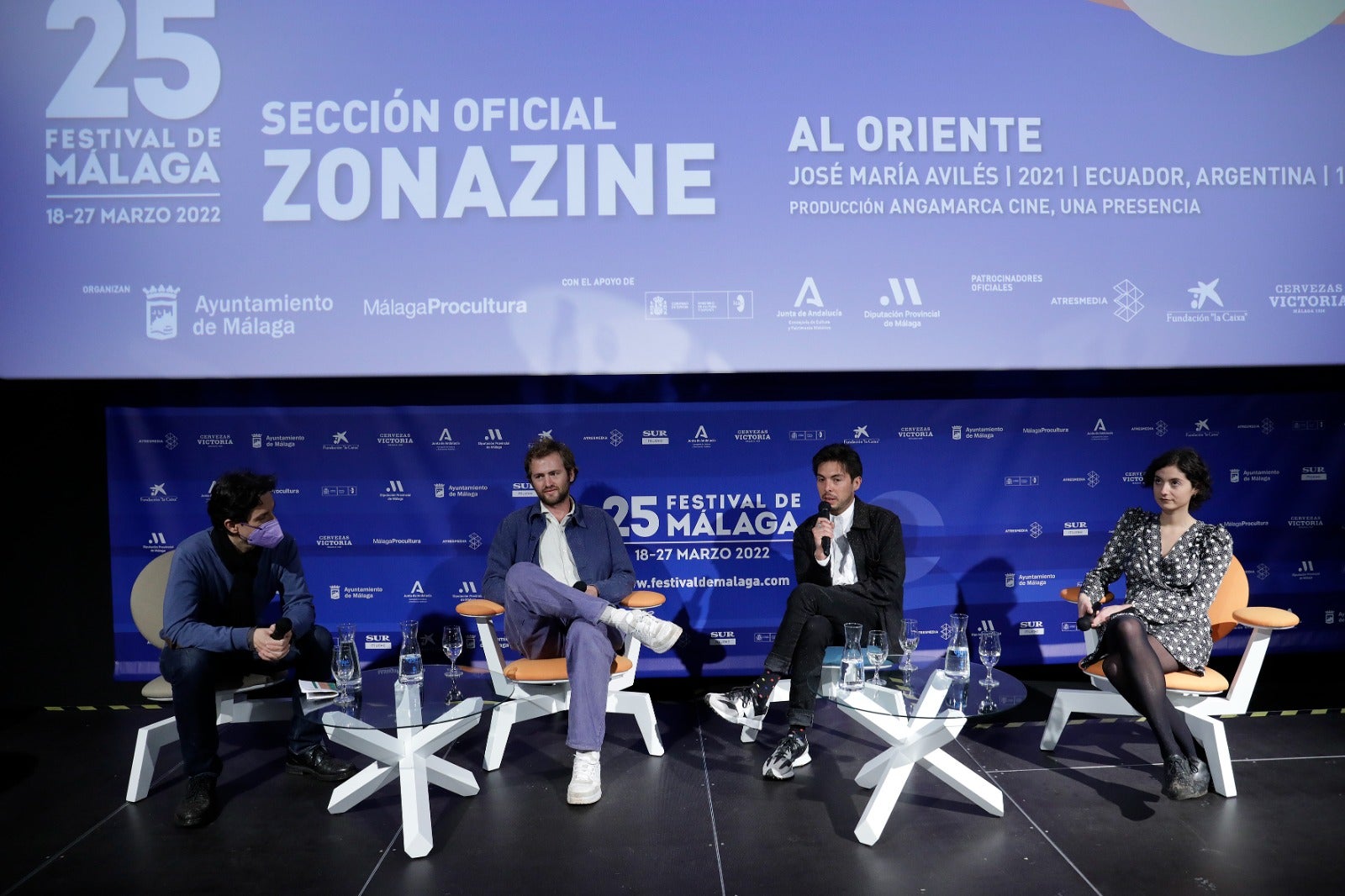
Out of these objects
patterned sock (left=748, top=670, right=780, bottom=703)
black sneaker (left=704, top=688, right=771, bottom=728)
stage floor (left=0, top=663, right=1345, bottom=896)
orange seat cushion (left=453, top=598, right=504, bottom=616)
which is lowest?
stage floor (left=0, top=663, right=1345, bottom=896)

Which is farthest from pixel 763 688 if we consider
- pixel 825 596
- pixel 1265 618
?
pixel 1265 618

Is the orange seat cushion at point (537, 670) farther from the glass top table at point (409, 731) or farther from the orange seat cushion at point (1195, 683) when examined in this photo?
the orange seat cushion at point (1195, 683)

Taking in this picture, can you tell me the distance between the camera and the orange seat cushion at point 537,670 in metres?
3.07

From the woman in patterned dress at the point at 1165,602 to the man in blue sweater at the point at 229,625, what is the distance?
7.93ft

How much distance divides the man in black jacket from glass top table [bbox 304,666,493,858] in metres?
0.88

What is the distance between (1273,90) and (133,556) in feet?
15.7

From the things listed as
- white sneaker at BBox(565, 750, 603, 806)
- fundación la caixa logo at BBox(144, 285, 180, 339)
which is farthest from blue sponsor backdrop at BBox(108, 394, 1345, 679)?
white sneaker at BBox(565, 750, 603, 806)

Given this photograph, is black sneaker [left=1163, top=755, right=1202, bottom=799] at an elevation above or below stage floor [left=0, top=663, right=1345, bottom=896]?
above

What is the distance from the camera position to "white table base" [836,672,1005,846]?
2.66 meters

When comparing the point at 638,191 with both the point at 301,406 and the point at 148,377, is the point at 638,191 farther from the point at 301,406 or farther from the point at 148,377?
the point at 148,377

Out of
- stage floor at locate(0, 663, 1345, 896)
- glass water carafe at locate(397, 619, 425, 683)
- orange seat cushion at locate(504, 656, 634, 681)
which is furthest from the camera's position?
orange seat cushion at locate(504, 656, 634, 681)

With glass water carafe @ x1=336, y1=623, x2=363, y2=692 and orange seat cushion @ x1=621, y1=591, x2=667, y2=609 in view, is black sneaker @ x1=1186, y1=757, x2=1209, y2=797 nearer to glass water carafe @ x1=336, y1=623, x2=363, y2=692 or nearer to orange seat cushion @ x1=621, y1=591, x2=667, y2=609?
orange seat cushion @ x1=621, y1=591, x2=667, y2=609

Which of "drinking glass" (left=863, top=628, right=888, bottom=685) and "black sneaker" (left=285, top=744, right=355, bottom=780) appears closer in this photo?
"drinking glass" (left=863, top=628, right=888, bottom=685)

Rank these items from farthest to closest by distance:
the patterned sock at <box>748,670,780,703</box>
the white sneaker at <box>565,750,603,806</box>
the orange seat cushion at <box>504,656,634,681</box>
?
1. the patterned sock at <box>748,670,780,703</box>
2. the orange seat cushion at <box>504,656,634,681</box>
3. the white sneaker at <box>565,750,603,806</box>
